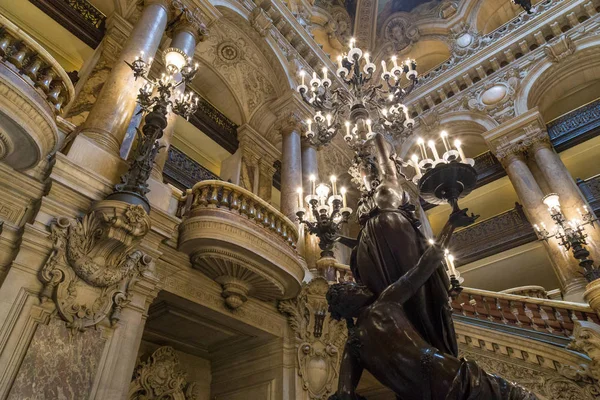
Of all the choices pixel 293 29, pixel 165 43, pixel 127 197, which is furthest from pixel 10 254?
pixel 293 29

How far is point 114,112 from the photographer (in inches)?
184

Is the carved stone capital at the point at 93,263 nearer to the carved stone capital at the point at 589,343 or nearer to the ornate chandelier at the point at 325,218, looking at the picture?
the ornate chandelier at the point at 325,218

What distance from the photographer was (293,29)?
9.60 m

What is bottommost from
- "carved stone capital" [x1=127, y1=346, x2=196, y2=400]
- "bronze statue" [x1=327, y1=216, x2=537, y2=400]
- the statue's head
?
"bronze statue" [x1=327, y1=216, x2=537, y2=400]

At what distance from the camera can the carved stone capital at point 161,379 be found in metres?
5.32

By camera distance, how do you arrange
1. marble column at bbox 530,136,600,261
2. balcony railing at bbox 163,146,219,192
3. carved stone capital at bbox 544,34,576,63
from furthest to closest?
carved stone capital at bbox 544,34,576,63
balcony railing at bbox 163,146,219,192
marble column at bbox 530,136,600,261

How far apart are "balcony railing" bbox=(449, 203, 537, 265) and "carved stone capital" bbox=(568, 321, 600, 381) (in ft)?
21.3

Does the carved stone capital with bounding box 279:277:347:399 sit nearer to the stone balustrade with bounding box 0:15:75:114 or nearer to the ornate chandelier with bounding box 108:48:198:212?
the ornate chandelier with bounding box 108:48:198:212

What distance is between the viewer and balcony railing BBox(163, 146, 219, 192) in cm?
820

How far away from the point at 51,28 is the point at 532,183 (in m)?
11.4

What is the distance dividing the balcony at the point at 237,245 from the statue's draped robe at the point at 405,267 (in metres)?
2.62

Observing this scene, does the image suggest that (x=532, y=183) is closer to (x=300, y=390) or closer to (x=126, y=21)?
(x=300, y=390)

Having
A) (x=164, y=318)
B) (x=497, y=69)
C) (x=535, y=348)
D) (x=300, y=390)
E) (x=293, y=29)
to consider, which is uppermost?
(x=497, y=69)

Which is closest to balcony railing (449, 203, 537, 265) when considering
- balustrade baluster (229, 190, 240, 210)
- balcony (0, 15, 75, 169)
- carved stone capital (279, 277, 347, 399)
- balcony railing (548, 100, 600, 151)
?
balcony railing (548, 100, 600, 151)
